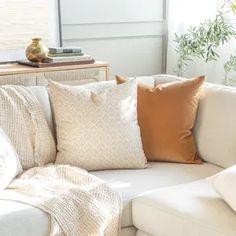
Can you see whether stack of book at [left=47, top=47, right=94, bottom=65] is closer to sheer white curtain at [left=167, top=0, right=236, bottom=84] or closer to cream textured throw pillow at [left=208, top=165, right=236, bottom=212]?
sheer white curtain at [left=167, top=0, right=236, bottom=84]

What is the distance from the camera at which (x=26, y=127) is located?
2359 millimetres

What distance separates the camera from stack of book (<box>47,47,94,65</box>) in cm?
337

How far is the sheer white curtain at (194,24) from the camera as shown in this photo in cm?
402

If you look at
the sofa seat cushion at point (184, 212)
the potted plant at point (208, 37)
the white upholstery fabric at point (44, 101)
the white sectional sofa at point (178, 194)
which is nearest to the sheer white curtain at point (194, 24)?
the potted plant at point (208, 37)

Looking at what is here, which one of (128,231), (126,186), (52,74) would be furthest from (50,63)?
(128,231)

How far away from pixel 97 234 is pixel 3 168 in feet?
1.58

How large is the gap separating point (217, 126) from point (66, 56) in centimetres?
135

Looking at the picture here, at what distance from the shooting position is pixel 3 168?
206 centimetres

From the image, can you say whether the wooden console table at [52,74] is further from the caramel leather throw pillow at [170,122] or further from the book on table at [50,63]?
the caramel leather throw pillow at [170,122]

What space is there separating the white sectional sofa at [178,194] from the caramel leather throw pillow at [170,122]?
0.16 feet

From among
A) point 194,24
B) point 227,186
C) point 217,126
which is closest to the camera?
point 227,186

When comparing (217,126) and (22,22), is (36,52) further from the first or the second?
(217,126)

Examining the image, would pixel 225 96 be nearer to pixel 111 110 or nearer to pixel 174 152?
pixel 174 152

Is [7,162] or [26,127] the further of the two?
[26,127]
